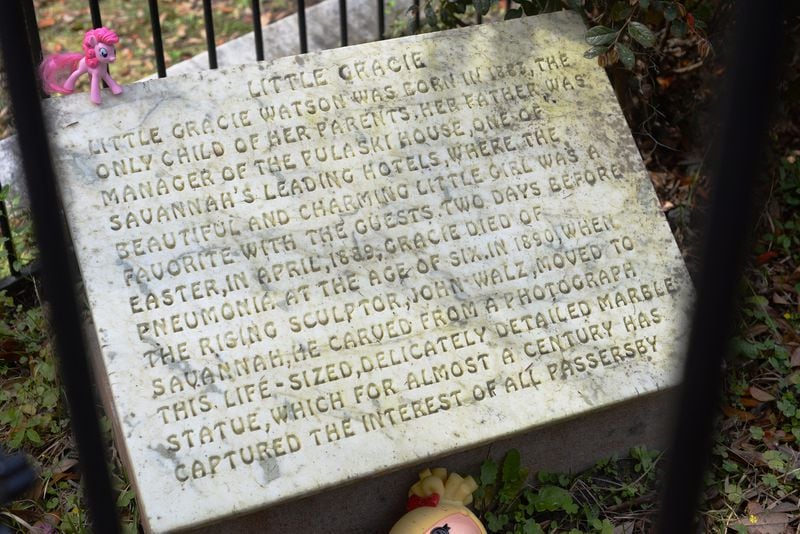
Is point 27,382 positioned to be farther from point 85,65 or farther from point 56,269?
point 56,269

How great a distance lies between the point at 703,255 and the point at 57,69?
2111mm

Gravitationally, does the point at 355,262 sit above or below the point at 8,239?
above

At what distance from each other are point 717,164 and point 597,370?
5.11 ft

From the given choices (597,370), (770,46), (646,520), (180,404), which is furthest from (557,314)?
(770,46)

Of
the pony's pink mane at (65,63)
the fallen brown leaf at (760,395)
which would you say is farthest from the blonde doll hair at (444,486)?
the pony's pink mane at (65,63)

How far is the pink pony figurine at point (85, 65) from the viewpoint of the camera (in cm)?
238

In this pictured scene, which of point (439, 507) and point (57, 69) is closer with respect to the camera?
point (439, 507)

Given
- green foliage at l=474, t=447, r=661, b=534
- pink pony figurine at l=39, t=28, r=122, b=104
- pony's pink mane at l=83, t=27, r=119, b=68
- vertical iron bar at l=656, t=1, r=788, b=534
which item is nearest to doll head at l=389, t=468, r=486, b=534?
green foliage at l=474, t=447, r=661, b=534

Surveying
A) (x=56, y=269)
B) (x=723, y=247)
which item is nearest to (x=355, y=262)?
(x=56, y=269)

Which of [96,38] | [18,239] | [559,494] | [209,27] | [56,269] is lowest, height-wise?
[18,239]

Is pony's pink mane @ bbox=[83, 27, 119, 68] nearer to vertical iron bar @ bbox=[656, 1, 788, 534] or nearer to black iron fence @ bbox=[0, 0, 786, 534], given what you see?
black iron fence @ bbox=[0, 0, 786, 534]

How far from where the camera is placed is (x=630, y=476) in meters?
2.53

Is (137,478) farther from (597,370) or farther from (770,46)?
(770,46)

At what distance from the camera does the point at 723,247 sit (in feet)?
2.72
